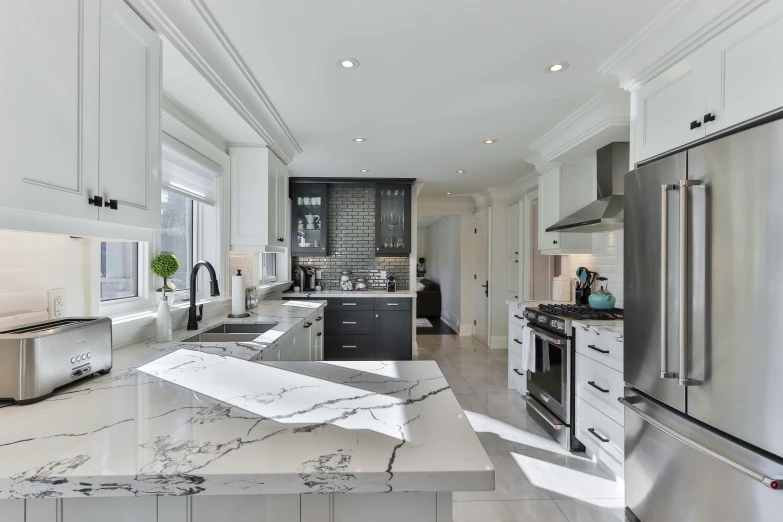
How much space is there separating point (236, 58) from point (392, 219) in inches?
135

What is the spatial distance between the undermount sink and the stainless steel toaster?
837 millimetres

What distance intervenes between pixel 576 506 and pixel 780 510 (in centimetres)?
105

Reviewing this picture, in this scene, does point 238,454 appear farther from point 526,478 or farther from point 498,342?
point 498,342

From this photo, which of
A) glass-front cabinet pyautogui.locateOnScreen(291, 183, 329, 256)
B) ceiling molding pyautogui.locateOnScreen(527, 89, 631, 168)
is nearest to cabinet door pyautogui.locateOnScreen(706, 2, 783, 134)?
ceiling molding pyautogui.locateOnScreen(527, 89, 631, 168)

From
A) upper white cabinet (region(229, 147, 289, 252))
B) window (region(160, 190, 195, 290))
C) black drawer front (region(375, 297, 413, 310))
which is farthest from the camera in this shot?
black drawer front (region(375, 297, 413, 310))

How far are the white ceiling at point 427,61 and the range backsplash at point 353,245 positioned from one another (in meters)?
1.78

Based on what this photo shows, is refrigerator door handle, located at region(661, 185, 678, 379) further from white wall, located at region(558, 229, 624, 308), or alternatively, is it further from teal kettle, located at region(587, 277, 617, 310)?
white wall, located at region(558, 229, 624, 308)

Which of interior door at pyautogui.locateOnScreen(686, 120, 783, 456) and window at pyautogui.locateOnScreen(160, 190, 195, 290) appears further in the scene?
window at pyautogui.locateOnScreen(160, 190, 195, 290)

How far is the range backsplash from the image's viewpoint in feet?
18.2

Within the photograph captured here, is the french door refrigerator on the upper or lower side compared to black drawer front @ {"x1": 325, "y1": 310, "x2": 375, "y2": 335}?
upper

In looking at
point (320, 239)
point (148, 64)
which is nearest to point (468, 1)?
point (148, 64)

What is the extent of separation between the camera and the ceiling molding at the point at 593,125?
8.84 ft

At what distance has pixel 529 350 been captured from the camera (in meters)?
3.32

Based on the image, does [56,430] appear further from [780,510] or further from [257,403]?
[780,510]
